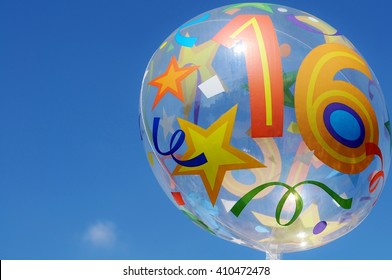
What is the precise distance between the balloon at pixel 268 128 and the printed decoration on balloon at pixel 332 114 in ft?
0.04

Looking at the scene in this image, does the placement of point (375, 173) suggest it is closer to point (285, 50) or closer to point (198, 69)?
point (285, 50)

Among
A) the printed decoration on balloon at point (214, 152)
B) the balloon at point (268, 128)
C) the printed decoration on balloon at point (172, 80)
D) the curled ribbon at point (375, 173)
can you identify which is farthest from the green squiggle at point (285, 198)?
the printed decoration on balloon at point (172, 80)

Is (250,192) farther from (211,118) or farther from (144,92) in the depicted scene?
(144,92)

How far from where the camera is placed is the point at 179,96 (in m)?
8.13

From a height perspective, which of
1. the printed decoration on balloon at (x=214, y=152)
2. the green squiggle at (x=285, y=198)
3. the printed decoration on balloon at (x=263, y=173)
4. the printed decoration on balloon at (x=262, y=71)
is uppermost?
the printed decoration on balloon at (x=262, y=71)

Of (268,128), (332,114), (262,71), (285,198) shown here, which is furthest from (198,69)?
(285,198)

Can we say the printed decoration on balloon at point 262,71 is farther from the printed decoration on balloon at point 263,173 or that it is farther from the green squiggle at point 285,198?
the green squiggle at point 285,198

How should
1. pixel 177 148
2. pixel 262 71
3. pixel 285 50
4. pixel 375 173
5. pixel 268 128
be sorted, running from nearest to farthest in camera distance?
pixel 268 128 → pixel 262 71 → pixel 285 50 → pixel 177 148 → pixel 375 173

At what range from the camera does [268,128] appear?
770cm

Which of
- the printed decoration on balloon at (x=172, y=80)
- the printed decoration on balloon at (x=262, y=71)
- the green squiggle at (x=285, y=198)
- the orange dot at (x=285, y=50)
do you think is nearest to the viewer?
the printed decoration on balloon at (x=262, y=71)

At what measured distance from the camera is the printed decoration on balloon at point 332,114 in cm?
779

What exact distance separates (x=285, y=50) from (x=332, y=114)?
32.9 inches
